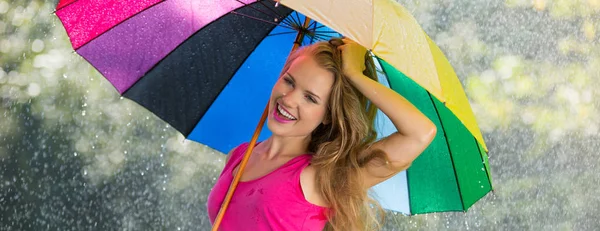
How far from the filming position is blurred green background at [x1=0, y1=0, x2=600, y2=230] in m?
6.21

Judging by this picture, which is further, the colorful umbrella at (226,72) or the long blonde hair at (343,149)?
the colorful umbrella at (226,72)

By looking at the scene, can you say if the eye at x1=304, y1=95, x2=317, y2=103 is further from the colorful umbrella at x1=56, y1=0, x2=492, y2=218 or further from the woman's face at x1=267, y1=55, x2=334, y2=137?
the colorful umbrella at x1=56, y1=0, x2=492, y2=218

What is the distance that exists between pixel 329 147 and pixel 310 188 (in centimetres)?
11

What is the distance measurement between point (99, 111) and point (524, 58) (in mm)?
2864

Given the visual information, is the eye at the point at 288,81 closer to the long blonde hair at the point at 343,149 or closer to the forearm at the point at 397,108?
the long blonde hair at the point at 343,149

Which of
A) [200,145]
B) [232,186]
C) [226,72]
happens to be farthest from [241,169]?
[200,145]

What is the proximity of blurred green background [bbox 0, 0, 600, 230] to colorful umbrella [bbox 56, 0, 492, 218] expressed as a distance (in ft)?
11.7

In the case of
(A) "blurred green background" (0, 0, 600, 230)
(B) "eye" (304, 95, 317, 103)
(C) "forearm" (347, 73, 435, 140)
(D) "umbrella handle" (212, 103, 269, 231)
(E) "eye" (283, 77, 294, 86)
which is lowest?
(A) "blurred green background" (0, 0, 600, 230)

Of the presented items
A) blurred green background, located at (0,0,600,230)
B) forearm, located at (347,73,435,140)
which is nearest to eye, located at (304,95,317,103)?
forearm, located at (347,73,435,140)

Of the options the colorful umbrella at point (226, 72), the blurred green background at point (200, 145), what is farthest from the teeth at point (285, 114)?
the blurred green background at point (200, 145)

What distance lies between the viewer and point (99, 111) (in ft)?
20.8

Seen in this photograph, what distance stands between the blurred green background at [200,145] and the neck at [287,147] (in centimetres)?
388

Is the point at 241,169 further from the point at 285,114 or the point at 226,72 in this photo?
the point at 226,72

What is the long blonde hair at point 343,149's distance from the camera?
2.37 metres
